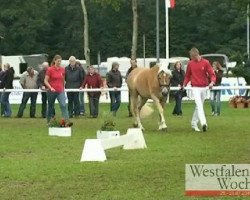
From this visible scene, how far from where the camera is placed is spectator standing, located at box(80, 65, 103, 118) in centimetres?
2775

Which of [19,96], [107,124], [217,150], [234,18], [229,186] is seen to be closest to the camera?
[229,186]

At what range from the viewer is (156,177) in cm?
1150

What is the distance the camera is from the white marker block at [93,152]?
13.5m

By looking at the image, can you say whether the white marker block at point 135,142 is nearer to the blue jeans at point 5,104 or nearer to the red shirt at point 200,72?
the red shirt at point 200,72

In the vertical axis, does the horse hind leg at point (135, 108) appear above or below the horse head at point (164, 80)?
below

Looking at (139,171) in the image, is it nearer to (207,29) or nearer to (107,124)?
(107,124)

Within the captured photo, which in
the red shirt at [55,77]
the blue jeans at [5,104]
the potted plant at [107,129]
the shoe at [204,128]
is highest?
the red shirt at [55,77]

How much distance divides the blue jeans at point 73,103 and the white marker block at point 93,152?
14.1 metres

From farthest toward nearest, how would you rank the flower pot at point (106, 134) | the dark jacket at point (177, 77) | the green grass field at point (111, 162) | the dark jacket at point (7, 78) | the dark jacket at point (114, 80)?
the dark jacket at point (7, 78)
the dark jacket at point (177, 77)
the dark jacket at point (114, 80)
the flower pot at point (106, 134)
the green grass field at point (111, 162)

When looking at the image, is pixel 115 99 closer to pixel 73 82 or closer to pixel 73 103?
pixel 73 103

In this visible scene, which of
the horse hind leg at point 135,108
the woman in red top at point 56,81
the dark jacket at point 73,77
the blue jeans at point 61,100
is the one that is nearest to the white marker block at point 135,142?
the horse hind leg at point 135,108

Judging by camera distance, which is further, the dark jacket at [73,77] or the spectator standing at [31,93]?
the spectator standing at [31,93]

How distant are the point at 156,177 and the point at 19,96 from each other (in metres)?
26.1

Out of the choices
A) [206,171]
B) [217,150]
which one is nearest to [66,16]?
[217,150]
